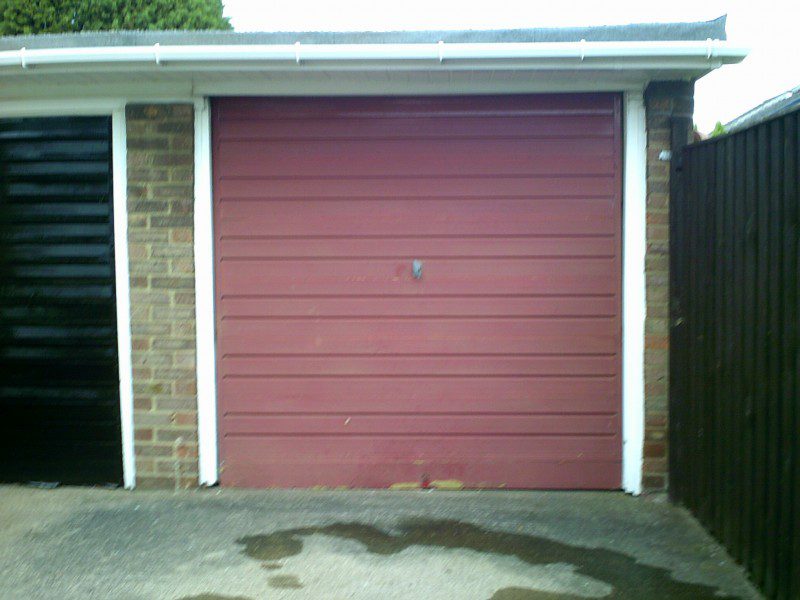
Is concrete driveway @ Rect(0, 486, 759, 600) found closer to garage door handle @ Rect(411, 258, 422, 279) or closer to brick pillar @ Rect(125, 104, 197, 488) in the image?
brick pillar @ Rect(125, 104, 197, 488)

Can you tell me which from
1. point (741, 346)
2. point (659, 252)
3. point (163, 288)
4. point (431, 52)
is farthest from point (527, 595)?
point (163, 288)

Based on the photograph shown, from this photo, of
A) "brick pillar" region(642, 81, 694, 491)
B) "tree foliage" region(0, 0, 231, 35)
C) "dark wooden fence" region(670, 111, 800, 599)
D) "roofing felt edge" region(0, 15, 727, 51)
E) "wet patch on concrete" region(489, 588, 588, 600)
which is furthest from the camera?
"tree foliage" region(0, 0, 231, 35)

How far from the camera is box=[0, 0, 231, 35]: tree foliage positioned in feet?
47.1

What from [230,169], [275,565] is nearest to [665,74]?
[230,169]

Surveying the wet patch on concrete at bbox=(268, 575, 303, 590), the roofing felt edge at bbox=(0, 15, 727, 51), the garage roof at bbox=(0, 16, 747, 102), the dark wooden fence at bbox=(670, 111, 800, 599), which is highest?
the roofing felt edge at bbox=(0, 15, 727, 51)

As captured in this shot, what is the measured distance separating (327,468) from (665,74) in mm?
3050

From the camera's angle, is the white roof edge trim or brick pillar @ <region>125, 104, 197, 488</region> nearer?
the white roof edge trim

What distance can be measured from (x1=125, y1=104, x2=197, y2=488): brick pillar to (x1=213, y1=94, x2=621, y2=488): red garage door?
21 cm

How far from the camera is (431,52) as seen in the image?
Result: 475 centimetres

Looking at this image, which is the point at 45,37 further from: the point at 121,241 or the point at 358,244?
the point at 358,244

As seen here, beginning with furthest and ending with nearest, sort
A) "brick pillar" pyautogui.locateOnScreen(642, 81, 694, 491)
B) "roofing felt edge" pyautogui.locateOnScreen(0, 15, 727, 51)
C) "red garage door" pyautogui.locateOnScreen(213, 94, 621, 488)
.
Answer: "red garage door" pyautogui.locateOnScreen(213, 94, 621, 488) < "brick pillar" pyautogui.locateOnScreen(642, 81, 694, 491) < "roofing felt edge" pyautogui.locateOnScreen(0, 15, 727, 51)

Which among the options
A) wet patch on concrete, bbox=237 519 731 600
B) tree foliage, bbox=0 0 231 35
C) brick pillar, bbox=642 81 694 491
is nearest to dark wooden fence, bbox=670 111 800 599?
brick pillar, bbox=642 81 694 491

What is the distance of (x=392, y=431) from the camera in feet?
18.4

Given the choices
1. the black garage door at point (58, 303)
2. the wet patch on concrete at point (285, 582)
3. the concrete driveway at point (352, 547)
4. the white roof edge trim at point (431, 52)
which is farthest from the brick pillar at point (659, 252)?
the black garage door at point (58, 303)
